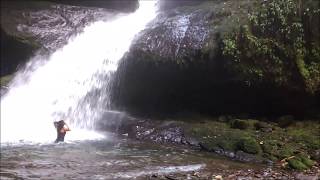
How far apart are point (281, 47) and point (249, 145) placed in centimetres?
319

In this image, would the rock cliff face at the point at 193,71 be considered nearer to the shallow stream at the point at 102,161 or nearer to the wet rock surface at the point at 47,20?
the wet rock surface at the point at 47,20

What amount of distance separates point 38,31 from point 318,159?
10.4m

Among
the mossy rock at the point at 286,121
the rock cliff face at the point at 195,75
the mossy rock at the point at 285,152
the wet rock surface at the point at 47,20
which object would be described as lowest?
the mossy rock at the point at 285,152

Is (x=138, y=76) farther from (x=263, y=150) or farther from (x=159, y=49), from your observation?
(x=263, y=150)

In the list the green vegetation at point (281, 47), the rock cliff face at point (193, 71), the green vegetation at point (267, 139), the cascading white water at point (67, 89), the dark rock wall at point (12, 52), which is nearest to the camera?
the green vegetation at point (267, 139)

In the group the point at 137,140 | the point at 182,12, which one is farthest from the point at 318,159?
the point at 182,12

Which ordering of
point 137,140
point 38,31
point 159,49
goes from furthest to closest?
point 38,31
point 159,49
point 137,140

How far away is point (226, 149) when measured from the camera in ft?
32.5

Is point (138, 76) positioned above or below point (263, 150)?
above

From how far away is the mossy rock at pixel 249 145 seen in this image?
31.4 ft

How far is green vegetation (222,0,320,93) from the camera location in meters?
11.4

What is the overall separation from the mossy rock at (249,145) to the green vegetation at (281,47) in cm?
227

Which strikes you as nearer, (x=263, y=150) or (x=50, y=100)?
(x=263, y=150)

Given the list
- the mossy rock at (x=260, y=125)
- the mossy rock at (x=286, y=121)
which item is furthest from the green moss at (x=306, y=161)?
the mossy rock at (x=286, y=121)
